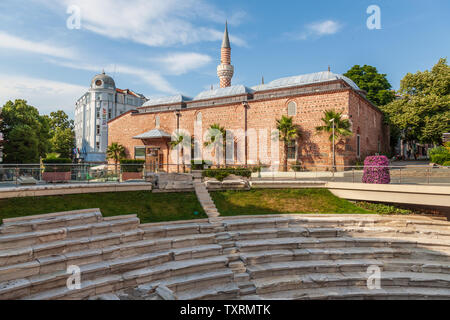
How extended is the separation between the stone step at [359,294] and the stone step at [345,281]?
15 centimetres

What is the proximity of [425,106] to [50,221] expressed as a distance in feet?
124

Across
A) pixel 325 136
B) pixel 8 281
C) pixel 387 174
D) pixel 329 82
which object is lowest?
pixel 8 281

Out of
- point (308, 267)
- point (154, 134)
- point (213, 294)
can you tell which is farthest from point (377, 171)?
point (154, 134)

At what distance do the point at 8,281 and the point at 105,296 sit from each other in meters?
2.40

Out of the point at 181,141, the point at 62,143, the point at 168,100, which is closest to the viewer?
the point at 181,141

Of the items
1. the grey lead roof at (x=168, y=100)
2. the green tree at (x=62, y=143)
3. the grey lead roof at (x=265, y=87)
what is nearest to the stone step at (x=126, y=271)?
the grey lead roof at (x=265, y=87)

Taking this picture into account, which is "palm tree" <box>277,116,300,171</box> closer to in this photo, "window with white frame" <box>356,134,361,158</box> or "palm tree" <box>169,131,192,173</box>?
"window with white frame" <box>356,134,361,158</box>

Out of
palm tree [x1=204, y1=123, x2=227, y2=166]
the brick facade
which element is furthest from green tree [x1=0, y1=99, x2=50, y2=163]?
palm tree [x1=204, y1=123, x2=227, y2=166]

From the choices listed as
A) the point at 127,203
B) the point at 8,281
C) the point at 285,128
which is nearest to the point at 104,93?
the point at 285,128

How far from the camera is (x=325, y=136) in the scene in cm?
2592

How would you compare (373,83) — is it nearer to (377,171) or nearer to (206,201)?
(377,171)

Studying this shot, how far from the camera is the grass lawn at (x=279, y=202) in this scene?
13210 millimetres

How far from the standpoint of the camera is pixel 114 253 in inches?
344
